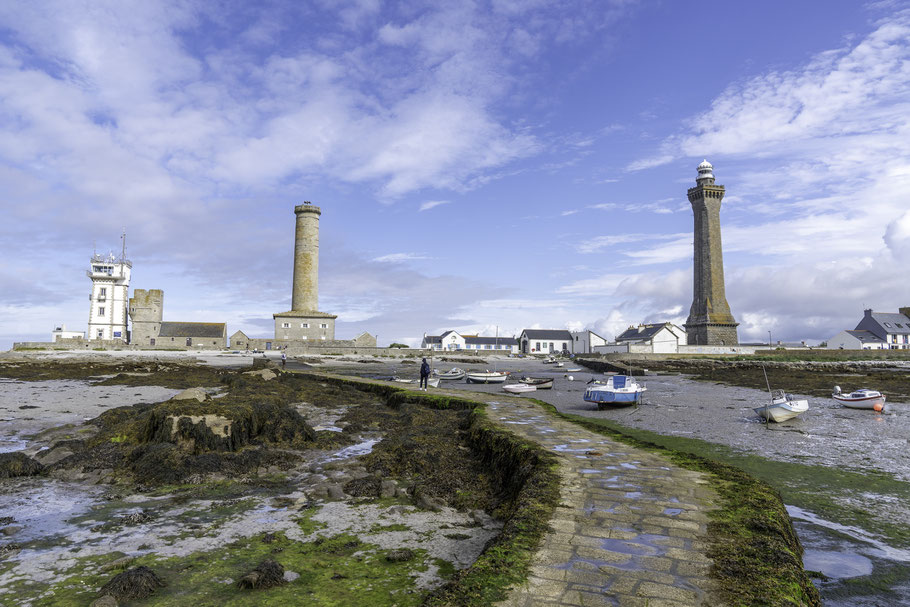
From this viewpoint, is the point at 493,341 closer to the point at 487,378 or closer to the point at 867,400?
the point at 487,378

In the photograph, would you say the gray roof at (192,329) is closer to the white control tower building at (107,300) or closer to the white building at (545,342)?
the white control tower building at (107,300)

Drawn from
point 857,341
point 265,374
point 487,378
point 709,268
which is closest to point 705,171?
point 709,268

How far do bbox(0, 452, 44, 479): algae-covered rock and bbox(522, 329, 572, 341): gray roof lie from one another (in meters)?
108

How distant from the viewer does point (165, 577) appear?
18.9 ft

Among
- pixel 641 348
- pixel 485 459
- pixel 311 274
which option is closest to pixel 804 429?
pixel 485 459

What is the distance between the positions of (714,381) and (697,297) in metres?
40.8

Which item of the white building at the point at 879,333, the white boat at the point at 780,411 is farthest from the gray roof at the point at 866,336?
the white boat at the point at 780,411

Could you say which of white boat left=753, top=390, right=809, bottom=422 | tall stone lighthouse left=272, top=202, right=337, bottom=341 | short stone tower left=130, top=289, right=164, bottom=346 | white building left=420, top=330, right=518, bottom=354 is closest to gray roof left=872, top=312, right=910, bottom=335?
white building left=420, top=330, right=518, bottom=354

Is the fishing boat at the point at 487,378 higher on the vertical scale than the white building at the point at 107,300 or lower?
lower

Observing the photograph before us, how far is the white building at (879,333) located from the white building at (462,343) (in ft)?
201

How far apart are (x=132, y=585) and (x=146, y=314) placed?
82.9 meters

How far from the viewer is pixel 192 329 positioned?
259 ft

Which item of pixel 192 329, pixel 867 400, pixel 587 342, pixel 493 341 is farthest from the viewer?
pixel 493 341

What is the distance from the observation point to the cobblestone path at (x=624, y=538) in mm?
4363
